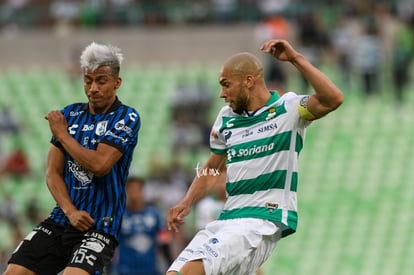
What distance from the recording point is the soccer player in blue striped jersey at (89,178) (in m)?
8.46

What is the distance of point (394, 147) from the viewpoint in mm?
23766

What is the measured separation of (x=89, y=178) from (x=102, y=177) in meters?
0.10

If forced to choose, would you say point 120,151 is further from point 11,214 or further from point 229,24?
point 229,24

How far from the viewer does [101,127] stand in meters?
8.62

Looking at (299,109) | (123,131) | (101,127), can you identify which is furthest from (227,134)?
(101,127)

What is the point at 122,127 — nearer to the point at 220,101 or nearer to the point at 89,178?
Answer: the point at 89,178

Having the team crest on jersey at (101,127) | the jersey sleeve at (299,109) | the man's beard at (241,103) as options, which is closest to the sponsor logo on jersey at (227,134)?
the man's beard at (241,103)

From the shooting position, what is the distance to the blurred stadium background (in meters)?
21.0

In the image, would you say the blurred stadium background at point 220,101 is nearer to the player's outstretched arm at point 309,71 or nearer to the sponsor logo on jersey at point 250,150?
the sponsor logo on jersey at point 250,150

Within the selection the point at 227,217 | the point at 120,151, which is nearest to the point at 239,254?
the point at 227,217

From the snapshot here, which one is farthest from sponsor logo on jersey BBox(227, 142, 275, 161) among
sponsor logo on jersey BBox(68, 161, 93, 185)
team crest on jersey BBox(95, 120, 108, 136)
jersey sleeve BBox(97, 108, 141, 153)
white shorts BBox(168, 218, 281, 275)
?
sponsor logo on jersey BBox(68, 161, 93, 185)

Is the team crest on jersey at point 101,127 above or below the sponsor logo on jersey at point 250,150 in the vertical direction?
above

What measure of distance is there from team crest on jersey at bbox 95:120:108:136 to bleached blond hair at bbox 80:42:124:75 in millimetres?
382

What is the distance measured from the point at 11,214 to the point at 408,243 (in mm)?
7154
